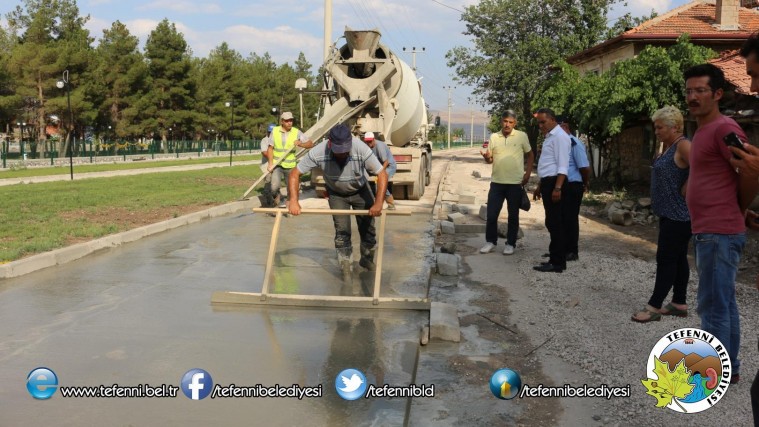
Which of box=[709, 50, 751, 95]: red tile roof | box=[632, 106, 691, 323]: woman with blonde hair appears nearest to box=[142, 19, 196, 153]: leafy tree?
box=[709, 50, 751, 95]: red tile roof

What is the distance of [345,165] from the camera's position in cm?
Answer: 698

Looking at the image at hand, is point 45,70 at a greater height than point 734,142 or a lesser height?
greater

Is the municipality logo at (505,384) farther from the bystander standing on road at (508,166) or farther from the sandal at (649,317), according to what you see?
the bystander standing on road at (508,166)

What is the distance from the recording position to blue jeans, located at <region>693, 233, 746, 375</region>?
3785 millimetres

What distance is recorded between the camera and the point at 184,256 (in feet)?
28.1

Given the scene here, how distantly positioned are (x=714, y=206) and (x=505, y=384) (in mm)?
1631

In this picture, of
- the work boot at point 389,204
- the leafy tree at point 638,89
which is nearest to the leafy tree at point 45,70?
the leafy tree at point 638,89

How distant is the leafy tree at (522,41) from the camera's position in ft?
109

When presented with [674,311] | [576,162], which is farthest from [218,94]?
[674,311]

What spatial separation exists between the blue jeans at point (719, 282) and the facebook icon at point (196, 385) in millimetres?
3086

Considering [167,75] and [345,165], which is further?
[167,75]

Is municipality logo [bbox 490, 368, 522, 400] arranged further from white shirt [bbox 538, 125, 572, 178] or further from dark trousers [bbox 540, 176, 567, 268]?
white shirt [bbox 538, 125, 572, 178]

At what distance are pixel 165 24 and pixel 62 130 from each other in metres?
15.9

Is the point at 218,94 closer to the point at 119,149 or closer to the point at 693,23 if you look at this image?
the point at 119,149
